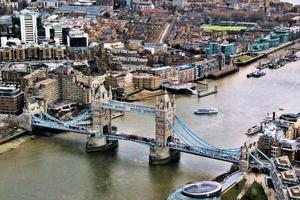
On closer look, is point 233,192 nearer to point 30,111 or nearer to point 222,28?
point 30,111

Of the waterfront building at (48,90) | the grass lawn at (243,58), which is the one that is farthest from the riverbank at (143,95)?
the grass lawn at (243,58)

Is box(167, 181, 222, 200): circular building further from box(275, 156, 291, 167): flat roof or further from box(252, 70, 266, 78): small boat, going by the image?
box(252, 70, 266, 78): small boat

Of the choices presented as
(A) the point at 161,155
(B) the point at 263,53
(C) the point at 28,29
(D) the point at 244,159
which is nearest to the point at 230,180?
(D) the point at 244,159

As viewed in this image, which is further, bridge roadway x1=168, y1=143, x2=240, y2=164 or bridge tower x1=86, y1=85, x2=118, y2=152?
bridge tower x1=86, y1=85, x2=118, y2=152

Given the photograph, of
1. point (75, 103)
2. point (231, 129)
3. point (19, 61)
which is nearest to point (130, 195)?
point (231, 129)

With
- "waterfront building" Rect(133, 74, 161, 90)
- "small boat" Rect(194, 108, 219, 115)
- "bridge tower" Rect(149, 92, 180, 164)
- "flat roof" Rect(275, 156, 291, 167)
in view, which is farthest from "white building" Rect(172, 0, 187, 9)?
"flat roof" Rect(275, 156, 291, 167)

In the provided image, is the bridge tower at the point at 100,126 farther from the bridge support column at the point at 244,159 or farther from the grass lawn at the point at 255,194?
the grass lawn at the point at 255,194
